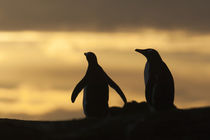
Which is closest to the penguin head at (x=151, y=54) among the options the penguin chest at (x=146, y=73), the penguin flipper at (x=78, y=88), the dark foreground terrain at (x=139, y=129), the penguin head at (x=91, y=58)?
the penguin chest at (x=146, y=73)

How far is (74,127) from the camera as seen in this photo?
2006cm

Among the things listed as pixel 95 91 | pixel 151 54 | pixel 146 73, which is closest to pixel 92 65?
pixel 95 91

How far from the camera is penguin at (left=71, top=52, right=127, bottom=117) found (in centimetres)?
2230

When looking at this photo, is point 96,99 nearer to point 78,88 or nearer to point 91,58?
point 78,88

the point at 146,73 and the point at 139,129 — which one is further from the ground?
the point at 146,73

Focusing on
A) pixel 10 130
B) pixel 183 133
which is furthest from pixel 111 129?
pixel 10 130

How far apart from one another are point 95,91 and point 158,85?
2.51 metres

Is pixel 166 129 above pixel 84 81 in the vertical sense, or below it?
below

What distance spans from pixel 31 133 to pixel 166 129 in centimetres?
487

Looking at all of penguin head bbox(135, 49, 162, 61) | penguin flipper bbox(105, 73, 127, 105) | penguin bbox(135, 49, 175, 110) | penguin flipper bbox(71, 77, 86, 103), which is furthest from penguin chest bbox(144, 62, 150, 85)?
penguin flipper bbox(71, 77, 86, 103)

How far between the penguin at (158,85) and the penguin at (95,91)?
1675 millimetres

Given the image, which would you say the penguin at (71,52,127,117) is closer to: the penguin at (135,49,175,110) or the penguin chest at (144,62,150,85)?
the penguin chest at (144,62,150,85)

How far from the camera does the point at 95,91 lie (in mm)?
22297

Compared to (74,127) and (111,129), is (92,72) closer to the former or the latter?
(74,127)
